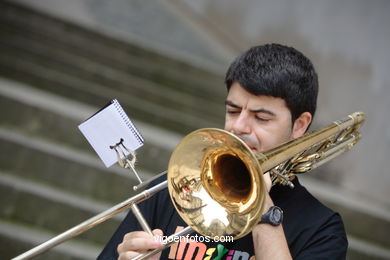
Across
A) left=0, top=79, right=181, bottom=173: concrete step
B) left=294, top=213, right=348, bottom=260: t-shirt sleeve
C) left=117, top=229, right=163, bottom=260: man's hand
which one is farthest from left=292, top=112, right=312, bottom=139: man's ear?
left=0, top=79, right=181, bottom=173: concrete step

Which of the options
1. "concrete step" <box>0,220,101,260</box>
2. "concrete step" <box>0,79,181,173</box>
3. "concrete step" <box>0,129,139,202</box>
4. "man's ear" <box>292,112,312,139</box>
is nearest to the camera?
"man's ear" <box>292,112,312,139</box>

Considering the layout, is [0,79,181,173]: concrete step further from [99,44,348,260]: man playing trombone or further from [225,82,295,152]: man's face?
[225,82,295,152]: man's face

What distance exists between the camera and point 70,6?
5.16m

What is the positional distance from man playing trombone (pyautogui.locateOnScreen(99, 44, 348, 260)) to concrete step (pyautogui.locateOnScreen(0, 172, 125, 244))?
1.46m

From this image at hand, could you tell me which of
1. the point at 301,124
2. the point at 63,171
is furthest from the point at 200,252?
the point at 63,171

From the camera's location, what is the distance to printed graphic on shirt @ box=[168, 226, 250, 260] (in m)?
1.40

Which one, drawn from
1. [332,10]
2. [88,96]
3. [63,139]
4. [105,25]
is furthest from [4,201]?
[332,10]

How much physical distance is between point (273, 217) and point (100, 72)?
3.12 metres

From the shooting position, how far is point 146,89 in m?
4.16

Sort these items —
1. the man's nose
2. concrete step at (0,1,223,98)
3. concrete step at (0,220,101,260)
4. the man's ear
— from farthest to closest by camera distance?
concrete step at (0,1,223,98)
concrete step at (0,220,101,260)
the man's ear
the man's nose

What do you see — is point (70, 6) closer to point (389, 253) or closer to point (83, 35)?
point (83, 35)

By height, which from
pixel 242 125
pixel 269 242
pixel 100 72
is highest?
pixel 100 72

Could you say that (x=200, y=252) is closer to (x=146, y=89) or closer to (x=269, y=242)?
(x=269, y=242)

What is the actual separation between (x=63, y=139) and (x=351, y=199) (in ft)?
6.29
